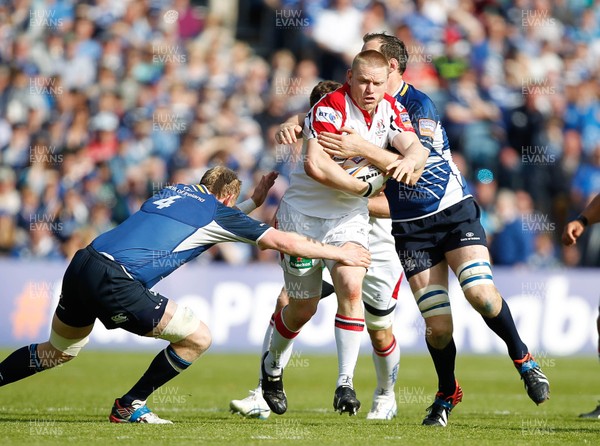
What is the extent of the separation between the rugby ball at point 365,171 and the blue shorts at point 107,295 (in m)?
1.85

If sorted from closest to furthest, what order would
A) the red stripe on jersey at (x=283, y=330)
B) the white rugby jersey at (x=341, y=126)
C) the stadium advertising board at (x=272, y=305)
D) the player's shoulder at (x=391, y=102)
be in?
the white rugby jersey at (x=341, y=126) → the player's shoulder at (x=391, y=102) → the red stripe on jersey at (x=283, y=330) → the stadium advertising board at (x=272, y=305)

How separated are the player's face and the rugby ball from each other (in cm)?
45

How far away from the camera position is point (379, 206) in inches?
379

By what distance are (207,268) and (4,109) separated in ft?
17.6

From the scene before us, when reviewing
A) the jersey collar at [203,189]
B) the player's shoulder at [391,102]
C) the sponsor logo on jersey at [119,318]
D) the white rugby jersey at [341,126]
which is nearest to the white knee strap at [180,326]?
the sponsor logo on jersey at [119,318]

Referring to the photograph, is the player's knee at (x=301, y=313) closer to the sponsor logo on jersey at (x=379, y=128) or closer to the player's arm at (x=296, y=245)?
the player's arm at (x=296, y=245)

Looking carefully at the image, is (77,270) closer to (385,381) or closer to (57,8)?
(385,381)

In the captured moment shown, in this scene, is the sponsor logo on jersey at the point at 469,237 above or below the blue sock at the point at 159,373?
above

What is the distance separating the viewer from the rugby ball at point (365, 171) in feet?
27.9

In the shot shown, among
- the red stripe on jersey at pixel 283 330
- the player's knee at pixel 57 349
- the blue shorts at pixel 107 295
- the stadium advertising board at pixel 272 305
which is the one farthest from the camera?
the stadium advertising board at pixel 272 305

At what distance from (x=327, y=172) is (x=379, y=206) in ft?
4.71

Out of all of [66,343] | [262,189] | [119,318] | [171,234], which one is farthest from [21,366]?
[262,189]

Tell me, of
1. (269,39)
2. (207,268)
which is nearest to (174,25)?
(269,39)

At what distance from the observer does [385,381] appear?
385 inches
